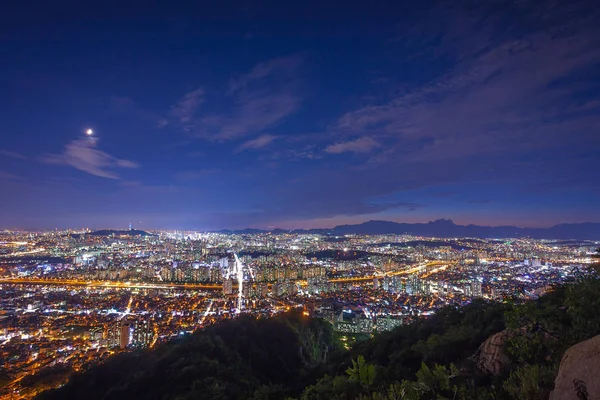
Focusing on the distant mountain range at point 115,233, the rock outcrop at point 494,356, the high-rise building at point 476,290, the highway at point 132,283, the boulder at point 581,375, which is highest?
the distant mountain range at point 115,233

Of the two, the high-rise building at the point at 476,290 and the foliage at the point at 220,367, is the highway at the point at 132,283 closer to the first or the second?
the high-rise building at the point at 476,290

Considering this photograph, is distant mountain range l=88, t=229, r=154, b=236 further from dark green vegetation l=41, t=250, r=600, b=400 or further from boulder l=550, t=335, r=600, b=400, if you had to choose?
boulder l=550, t=335, r=600, b=400

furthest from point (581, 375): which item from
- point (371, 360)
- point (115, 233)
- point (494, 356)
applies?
point (115, 233)

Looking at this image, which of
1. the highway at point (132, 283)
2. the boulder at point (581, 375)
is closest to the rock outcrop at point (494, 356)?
the boulder at point (581, 375)

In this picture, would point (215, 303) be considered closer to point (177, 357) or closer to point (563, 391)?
point (177, 357)

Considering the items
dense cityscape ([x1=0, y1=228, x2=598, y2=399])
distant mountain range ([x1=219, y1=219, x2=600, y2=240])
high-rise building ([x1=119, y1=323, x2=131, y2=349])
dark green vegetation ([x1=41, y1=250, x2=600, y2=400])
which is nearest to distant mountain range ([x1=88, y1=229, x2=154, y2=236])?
dense cityscape ([x1=0, y1=228, x2=598, y2=399])

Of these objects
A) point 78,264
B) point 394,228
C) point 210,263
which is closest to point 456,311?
point 210,263

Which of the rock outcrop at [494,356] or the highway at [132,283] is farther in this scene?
the highway at [132,283]
